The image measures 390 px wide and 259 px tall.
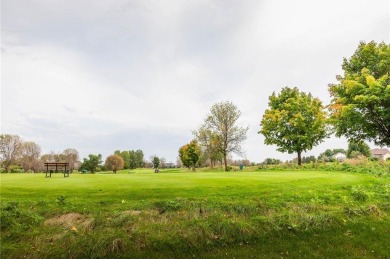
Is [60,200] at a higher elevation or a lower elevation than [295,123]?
lower

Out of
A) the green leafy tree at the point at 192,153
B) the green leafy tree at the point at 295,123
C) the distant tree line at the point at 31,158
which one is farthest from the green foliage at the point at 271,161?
the distant tree line at the point at 31,158

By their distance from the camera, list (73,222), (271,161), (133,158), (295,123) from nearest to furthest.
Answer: (73,222) → (295,123) → (271,161) → (133,158)

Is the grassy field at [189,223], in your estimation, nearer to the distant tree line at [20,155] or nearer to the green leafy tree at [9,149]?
the distant tree line at [20,155]

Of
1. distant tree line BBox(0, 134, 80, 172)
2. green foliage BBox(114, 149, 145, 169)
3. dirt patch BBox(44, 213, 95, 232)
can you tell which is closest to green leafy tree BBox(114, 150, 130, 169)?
green foliage BBox(114, 149, 145, 169)

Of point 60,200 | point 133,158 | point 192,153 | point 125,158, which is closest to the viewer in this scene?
point 60,200

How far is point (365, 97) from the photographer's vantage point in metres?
17.5

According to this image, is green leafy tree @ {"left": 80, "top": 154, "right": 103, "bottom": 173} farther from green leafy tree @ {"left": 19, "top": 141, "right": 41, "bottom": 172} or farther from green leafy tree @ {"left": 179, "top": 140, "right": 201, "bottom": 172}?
green leafy tree @ {"left": 179, "top": 140, "right": 201, "bottom": 172}

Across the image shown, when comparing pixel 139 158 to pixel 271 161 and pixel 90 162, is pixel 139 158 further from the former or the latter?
pixel 271 161

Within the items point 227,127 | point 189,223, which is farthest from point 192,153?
point 189,223

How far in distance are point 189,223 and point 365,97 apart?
51.5 feet

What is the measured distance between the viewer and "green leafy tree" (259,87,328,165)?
38.8 metres

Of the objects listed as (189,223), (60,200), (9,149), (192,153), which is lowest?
(189,223)

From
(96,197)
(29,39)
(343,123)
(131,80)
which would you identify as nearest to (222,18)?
(131,80)

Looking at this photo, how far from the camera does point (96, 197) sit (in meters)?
10.7
